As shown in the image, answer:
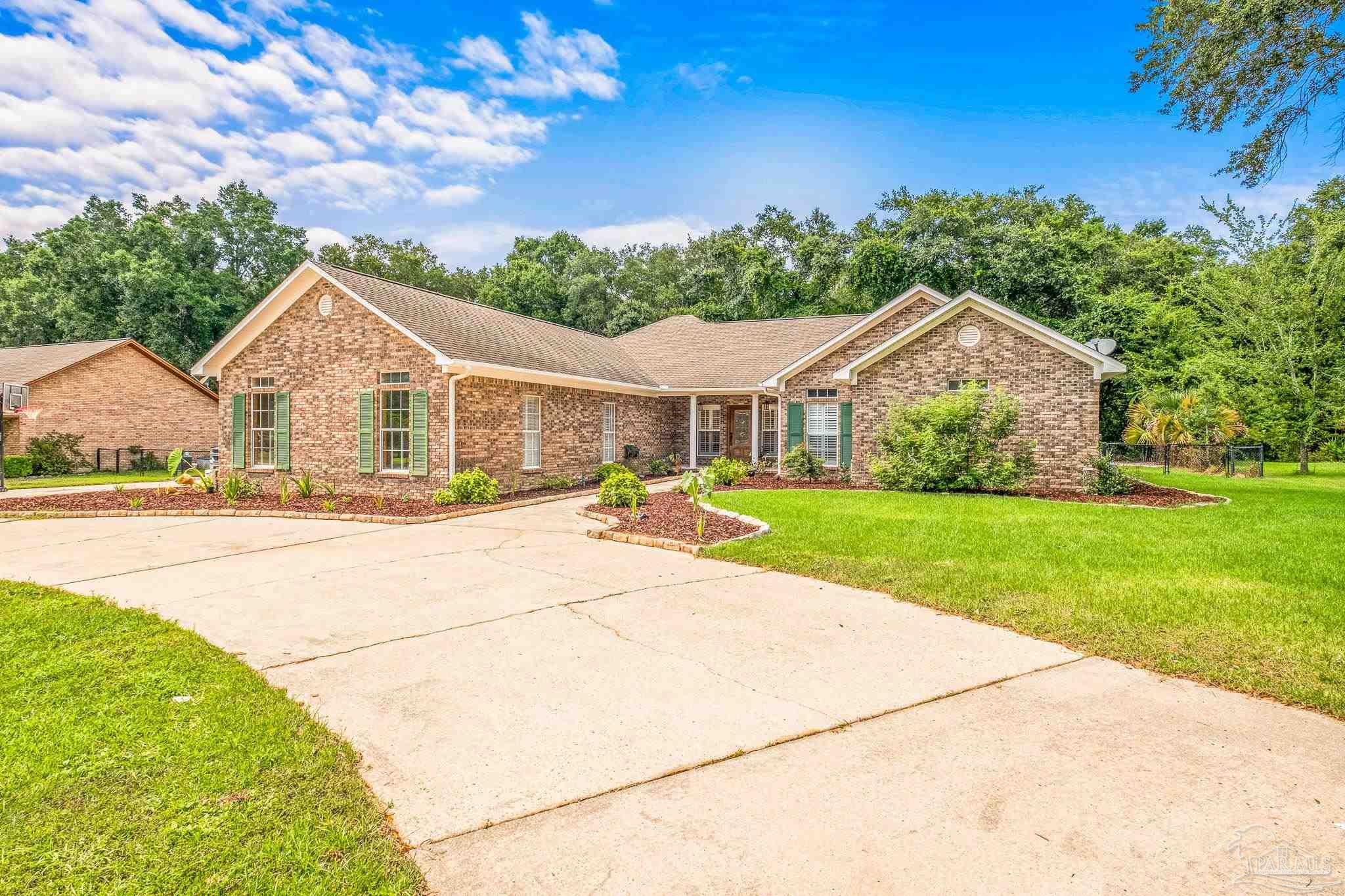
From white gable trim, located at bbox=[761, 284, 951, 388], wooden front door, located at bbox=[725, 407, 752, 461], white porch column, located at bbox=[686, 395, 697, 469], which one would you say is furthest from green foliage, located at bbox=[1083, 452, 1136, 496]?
white porch column, located at bbox=[686, 395, 697, 469]

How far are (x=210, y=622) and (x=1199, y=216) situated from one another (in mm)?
44971

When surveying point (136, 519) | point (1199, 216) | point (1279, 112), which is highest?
point (1199, 216)

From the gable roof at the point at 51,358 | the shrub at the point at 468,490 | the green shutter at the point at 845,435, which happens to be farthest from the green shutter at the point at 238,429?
the green shutter at the point at 845,435

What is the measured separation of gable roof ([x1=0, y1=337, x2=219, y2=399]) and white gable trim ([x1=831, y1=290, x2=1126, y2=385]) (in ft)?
71.6

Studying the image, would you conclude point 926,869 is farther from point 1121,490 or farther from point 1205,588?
point 1121,490

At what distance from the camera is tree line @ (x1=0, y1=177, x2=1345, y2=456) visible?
21.3 meters

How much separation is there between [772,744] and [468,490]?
10.5m

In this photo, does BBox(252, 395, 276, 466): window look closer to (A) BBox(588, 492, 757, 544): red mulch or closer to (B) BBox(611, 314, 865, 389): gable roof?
(A) BBox(588, 492, 757, 544): red mulch

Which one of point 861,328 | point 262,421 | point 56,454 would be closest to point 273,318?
point 262,421

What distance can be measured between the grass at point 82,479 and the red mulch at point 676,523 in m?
15.8

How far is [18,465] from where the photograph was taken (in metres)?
21.2

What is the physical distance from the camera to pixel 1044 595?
6.07m

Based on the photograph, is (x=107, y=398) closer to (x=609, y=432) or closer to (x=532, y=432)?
(x=532, y=432)

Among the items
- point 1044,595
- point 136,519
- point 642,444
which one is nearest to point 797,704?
point 1044,595
